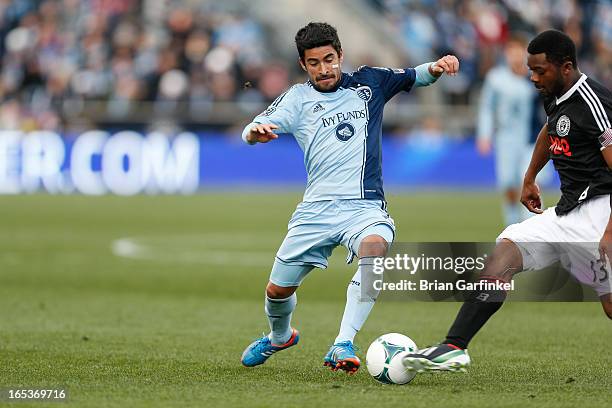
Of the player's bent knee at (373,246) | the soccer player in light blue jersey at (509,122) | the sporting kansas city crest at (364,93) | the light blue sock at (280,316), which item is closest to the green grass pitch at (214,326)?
the light blue sock at (280,316)

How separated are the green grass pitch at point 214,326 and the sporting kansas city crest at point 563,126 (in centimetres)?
143

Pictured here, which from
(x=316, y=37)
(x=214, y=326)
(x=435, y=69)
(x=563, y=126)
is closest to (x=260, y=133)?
(x=316, y=37)

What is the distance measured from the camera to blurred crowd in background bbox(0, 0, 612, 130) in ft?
87.7

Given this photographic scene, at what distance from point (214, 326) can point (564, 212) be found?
3.84 meters

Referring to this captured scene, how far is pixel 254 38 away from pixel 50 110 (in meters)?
5.15

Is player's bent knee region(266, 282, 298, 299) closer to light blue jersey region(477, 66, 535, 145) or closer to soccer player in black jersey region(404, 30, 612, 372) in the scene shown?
soccer player in black jersey region(404, 30, 612, 372)

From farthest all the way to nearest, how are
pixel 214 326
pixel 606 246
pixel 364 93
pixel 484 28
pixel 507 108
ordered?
1. pixel 484 28
2. pixel 507 108
3. pixel 214 326
4. pixel 364 93
5. pixel 606 246

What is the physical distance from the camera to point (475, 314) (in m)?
6.68

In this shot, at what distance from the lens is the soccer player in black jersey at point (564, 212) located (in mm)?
6555

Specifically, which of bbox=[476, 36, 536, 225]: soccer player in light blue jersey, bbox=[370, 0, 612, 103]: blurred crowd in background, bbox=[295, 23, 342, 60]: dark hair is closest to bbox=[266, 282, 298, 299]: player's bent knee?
bbox=[295, 23, 342, 60]: dark hair

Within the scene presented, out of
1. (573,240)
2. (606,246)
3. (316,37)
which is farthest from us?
(316,37)

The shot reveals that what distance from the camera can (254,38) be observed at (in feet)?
93.0

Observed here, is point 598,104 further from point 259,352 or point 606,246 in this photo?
point 259,352

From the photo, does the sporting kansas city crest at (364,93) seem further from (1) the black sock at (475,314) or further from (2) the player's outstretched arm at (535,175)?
(1) the black sock at (475,314)
